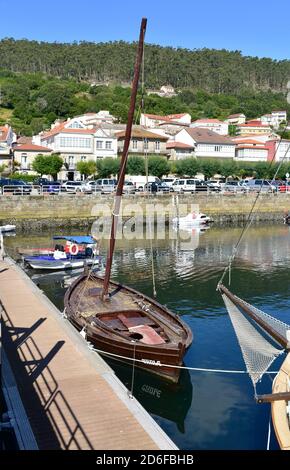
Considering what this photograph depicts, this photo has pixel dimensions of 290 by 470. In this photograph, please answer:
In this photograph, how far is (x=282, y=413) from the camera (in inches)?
432

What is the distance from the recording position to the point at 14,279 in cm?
2492

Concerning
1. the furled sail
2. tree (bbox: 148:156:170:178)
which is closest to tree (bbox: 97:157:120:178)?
tree (bbox: 148:156:170:178)

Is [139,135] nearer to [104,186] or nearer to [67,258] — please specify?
[104,186]

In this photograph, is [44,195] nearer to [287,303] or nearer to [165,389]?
[287,303]

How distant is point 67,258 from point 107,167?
39873 mm

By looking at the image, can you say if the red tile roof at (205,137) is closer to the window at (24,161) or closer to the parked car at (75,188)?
the window at (24,161)

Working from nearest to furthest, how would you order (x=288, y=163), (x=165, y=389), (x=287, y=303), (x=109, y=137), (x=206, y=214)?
1. (x=165, y=389)
2. (x=287, y=303)
3. (x=206, y=214)
4. (x=109, y=137)
5. (x=288, y=163)

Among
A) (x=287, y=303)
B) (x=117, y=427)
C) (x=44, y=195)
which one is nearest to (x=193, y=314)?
(x=287, y=303)

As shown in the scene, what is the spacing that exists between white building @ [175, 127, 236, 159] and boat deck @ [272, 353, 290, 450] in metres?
81.6

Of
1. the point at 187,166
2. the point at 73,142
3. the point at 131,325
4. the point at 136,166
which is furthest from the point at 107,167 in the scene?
the point at 131,325

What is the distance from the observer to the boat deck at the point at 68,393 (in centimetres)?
1024

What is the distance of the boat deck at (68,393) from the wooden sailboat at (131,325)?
1.01 metres

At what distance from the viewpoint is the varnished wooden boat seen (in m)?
15.1
